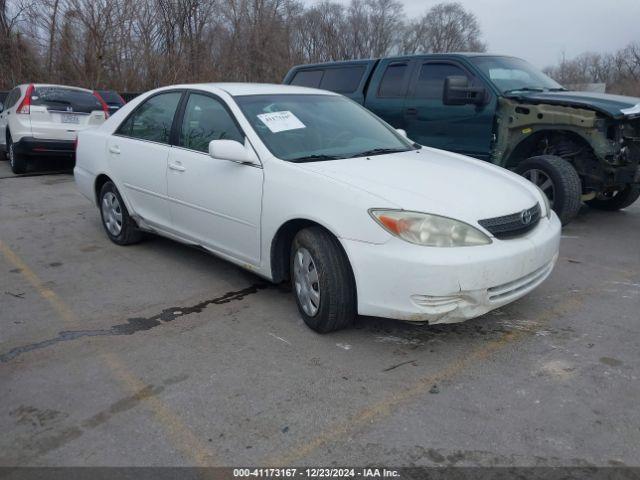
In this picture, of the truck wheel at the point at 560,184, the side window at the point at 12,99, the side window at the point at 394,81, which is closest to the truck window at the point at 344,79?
the side window at the point at 394,81

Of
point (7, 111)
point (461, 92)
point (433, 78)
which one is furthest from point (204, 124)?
point (7, 111)

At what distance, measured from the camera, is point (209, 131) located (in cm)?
443

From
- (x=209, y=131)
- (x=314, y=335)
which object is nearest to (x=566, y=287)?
(x=314, y=335)

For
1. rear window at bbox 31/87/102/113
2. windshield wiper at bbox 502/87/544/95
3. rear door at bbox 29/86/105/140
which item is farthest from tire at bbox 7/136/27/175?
windshield wiper at bbox 502/87/544/95

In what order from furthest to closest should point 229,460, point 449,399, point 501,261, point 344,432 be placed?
point 501,261
point 449,399
point 344,432
point 229,460

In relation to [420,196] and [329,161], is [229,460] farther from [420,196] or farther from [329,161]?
[329,161]

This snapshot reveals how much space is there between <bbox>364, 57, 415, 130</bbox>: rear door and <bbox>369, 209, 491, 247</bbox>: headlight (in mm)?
4380

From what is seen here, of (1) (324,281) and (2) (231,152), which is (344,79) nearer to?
(2) (231,152)

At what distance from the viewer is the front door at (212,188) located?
3.94 m

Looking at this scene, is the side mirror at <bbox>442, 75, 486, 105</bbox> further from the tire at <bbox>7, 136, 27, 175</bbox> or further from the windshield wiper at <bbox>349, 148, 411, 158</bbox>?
the tire at <bbox>7, 136, 27, 175</bbox>

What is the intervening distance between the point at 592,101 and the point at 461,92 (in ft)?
4.40

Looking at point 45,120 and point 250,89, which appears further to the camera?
point 45,120

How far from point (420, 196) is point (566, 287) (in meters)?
1.89

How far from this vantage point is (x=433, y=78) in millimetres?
7105
